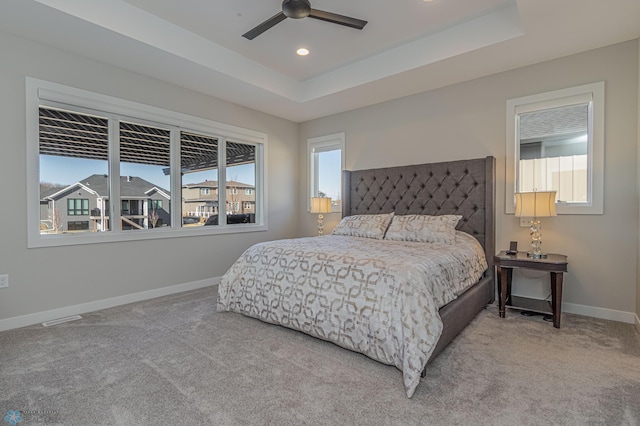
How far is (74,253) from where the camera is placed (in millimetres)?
3213

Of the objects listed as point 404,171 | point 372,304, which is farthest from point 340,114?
point 372,304

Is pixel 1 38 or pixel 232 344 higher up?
pixel 1 38

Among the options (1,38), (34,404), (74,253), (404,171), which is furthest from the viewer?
(404,171)

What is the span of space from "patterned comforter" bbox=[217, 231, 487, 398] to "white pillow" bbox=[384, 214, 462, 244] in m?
0.18

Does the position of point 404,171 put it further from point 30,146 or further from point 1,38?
point 1,38

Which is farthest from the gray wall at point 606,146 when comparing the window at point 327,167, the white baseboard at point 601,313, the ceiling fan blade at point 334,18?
the ceiling fan blade at point 334,18

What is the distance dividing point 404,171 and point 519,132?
134cm

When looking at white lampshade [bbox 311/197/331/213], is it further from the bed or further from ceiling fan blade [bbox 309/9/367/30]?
ceiling fan blade [bbox 309/9/367/30]

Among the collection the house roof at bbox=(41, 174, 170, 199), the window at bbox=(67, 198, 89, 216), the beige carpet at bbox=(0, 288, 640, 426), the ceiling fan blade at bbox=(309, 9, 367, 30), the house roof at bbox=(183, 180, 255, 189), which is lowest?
the beige carpet at bbox=(0, 288, 640, 426)

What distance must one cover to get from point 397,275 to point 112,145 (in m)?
3.32

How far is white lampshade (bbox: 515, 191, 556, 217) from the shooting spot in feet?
9.63

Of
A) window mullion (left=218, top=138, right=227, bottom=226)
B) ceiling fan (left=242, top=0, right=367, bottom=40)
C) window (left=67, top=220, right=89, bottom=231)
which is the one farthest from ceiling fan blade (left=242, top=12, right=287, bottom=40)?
window (left=67, top=220, right=89, bottom=231)

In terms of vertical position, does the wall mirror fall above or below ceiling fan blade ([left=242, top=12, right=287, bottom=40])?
below

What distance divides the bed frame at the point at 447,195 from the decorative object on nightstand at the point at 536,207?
0.46 meters
